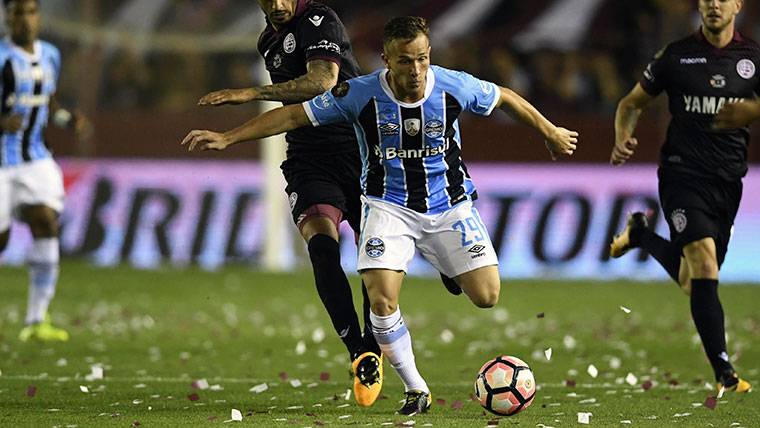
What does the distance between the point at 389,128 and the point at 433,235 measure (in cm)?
61

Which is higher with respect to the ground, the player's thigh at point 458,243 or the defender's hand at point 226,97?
the defender's hand at point 226,97

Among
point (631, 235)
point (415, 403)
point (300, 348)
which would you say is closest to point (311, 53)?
point (415, 403)

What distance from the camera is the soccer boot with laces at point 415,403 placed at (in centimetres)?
749

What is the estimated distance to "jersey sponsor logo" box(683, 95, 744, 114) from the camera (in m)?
8.60

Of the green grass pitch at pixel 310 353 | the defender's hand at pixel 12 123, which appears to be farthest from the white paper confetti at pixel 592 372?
the defender's hand at pixel 12 123

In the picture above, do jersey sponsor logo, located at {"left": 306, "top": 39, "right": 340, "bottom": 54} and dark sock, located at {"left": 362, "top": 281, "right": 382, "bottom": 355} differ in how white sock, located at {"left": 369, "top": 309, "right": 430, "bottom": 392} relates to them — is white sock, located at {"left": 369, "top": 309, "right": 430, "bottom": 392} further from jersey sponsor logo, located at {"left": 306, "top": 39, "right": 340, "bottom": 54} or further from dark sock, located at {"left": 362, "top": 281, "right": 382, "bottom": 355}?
jersey sponsor logo, located at {"left": 306, "top": 39, "right": 340, "bottom": 54}

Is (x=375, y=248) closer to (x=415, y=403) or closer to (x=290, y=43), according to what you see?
(x=415, y=403)

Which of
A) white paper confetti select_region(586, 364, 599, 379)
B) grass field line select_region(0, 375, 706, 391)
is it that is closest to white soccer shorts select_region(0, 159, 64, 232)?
grass field line select_region(0, 375, 706, 391)

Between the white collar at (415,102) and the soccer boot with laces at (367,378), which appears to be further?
the white collar at (415,102)

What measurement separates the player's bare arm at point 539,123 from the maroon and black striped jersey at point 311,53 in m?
0.96

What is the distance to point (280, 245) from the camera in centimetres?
1828

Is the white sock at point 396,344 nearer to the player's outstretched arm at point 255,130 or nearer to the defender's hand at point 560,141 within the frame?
the player's outstretched arm at point 255,130

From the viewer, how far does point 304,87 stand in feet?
25.7

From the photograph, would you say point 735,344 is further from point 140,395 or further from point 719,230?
point 140,395
